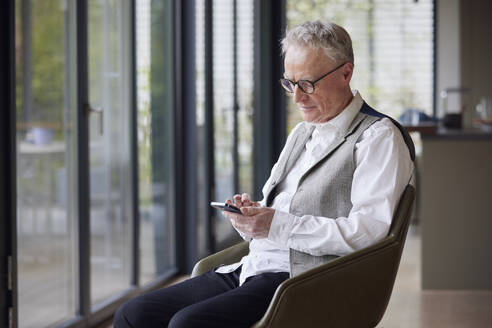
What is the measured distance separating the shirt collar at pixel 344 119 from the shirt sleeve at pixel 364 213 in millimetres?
135

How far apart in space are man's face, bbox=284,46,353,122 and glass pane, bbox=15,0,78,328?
1.29 meters

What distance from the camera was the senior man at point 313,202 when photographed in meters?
1.86

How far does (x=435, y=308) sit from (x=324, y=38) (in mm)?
2424

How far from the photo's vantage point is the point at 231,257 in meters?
2.29

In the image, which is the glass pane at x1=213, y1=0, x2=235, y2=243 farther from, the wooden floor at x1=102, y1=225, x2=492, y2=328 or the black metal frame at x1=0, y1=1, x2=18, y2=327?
the black metal frame at x1=0, y1=1, x2=18, y2=327

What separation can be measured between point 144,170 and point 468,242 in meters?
2.04

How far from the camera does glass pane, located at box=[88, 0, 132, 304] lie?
352 centimetres

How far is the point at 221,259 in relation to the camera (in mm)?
2273

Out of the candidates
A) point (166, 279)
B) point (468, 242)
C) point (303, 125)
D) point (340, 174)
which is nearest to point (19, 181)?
point (303, 125)

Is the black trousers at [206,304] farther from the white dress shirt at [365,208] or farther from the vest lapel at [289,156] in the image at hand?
the vest lapel at [289,156]

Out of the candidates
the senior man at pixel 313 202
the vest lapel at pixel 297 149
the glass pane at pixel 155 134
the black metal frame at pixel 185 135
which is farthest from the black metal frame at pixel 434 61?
the senior man at pixel 313 202

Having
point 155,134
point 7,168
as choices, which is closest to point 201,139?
point 155,134

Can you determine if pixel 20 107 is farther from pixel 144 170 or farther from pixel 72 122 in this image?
pixel 144 170

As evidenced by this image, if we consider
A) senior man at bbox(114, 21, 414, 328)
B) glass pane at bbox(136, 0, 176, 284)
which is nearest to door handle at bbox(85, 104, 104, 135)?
glass pane at bbox(136, 0, 176, 284)
